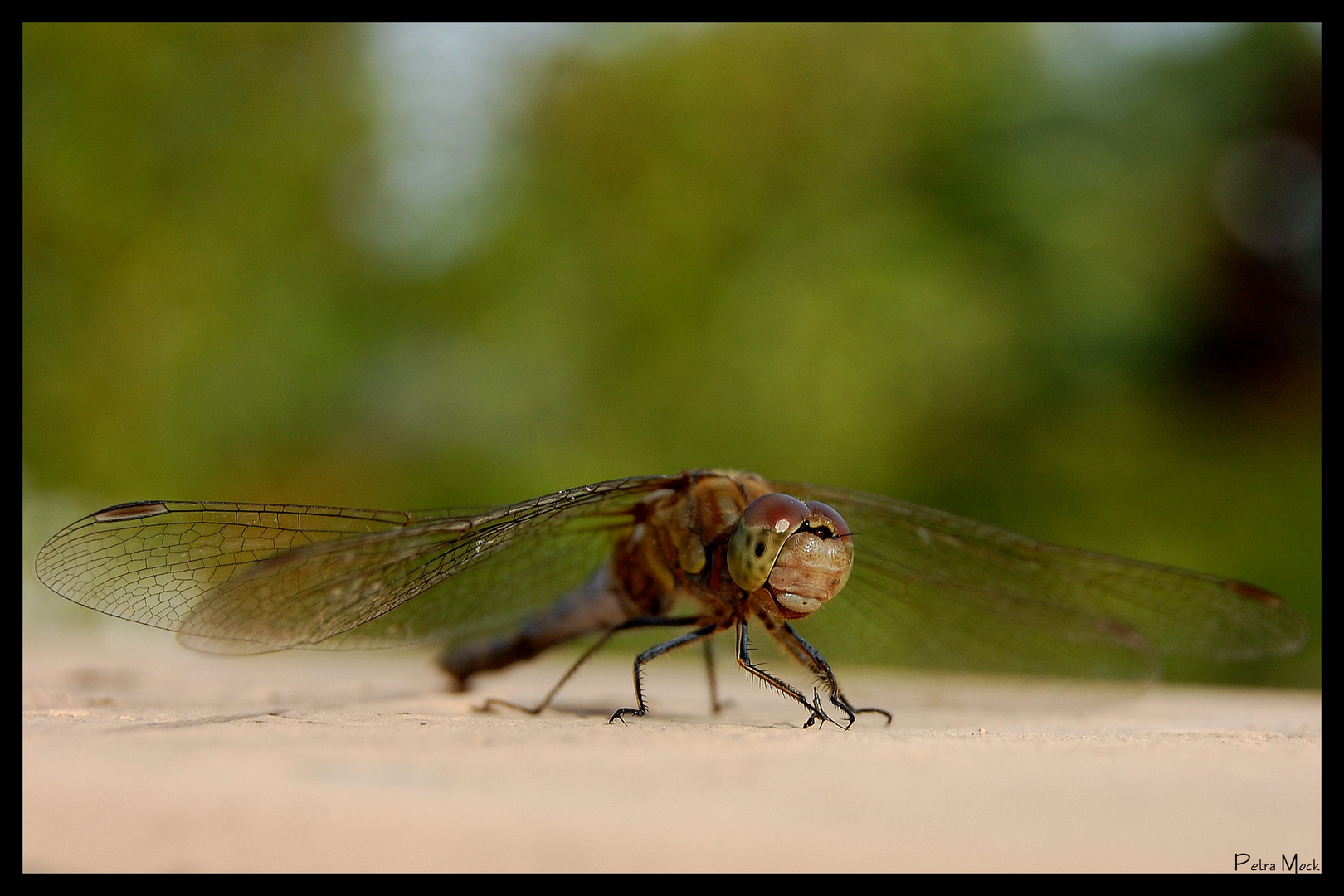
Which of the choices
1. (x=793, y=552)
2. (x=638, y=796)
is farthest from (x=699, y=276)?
(x=638, y=796)

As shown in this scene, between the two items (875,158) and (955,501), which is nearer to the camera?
(955,501)

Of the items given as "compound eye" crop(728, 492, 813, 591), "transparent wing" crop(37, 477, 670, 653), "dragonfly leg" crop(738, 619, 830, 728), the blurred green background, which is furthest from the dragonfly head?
the blurred green background

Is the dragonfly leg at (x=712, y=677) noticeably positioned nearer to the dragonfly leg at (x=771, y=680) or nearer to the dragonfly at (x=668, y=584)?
the dragonfly at (x=668, y=584)

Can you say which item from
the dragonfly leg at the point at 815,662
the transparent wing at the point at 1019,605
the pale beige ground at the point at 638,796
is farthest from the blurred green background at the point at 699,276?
the pale beige ground at the point at 638,796

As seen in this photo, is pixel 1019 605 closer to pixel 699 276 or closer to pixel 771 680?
pixel 771 680

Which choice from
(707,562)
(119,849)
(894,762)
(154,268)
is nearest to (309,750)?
(119,849)

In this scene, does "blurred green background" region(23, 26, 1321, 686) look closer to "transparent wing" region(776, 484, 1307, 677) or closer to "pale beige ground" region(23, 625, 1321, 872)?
"transparent wing" region(776, 484, 1307, 677)
